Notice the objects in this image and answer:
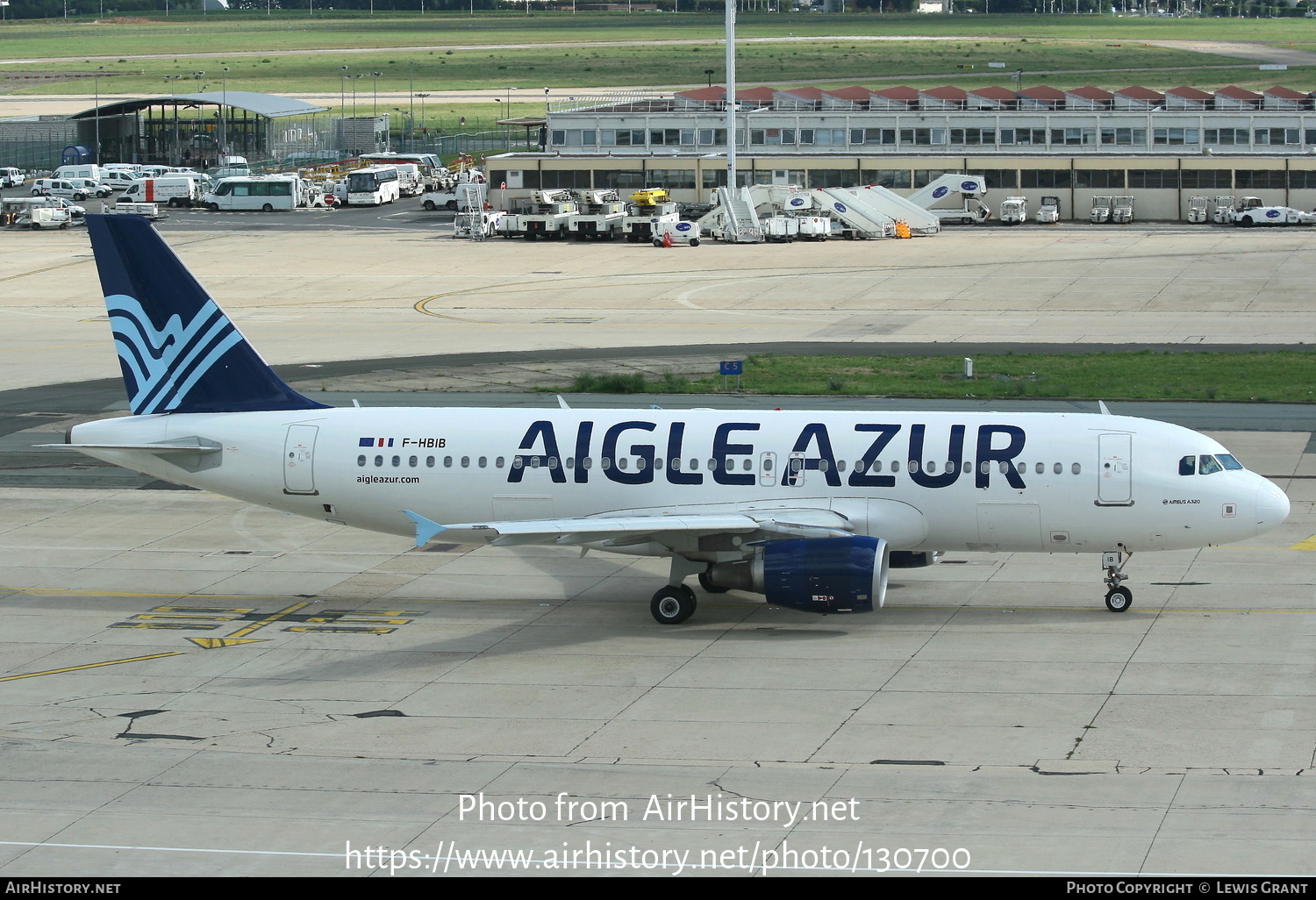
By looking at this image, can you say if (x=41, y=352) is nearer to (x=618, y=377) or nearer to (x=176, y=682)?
(x=618, y=377)

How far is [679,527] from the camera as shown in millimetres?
32938

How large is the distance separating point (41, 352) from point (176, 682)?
161 feet

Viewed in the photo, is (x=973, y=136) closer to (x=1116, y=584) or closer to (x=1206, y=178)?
(x=1206, y=178)

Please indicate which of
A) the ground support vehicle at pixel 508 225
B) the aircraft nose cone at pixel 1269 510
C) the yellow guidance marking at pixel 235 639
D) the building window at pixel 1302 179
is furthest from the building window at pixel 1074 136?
the yellow guidance marking at pixel 235 639

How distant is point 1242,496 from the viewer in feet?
110

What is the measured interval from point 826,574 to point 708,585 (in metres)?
4.37

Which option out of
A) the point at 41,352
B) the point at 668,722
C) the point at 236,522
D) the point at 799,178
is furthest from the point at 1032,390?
the point at 799,178

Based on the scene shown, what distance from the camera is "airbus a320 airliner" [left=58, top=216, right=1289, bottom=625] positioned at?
33.6 m

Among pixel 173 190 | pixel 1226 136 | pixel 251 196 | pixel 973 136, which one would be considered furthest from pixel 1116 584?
pixel 173 190

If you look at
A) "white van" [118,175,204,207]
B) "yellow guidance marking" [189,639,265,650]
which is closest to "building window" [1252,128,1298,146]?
"white van" [118,175,204,207]

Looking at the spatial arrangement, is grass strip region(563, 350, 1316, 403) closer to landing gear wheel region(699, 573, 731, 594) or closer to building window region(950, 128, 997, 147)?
landing gear wheel region(699, 573, 731, 594)

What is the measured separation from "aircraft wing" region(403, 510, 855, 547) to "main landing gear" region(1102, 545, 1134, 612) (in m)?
6.03

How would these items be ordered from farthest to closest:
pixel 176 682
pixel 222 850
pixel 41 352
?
1. pixel 41 352
2. pixel 176 682
3. pixel 222 850

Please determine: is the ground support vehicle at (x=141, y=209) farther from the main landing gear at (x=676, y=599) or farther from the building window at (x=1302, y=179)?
the main landing gear at (x=676, y=599)
